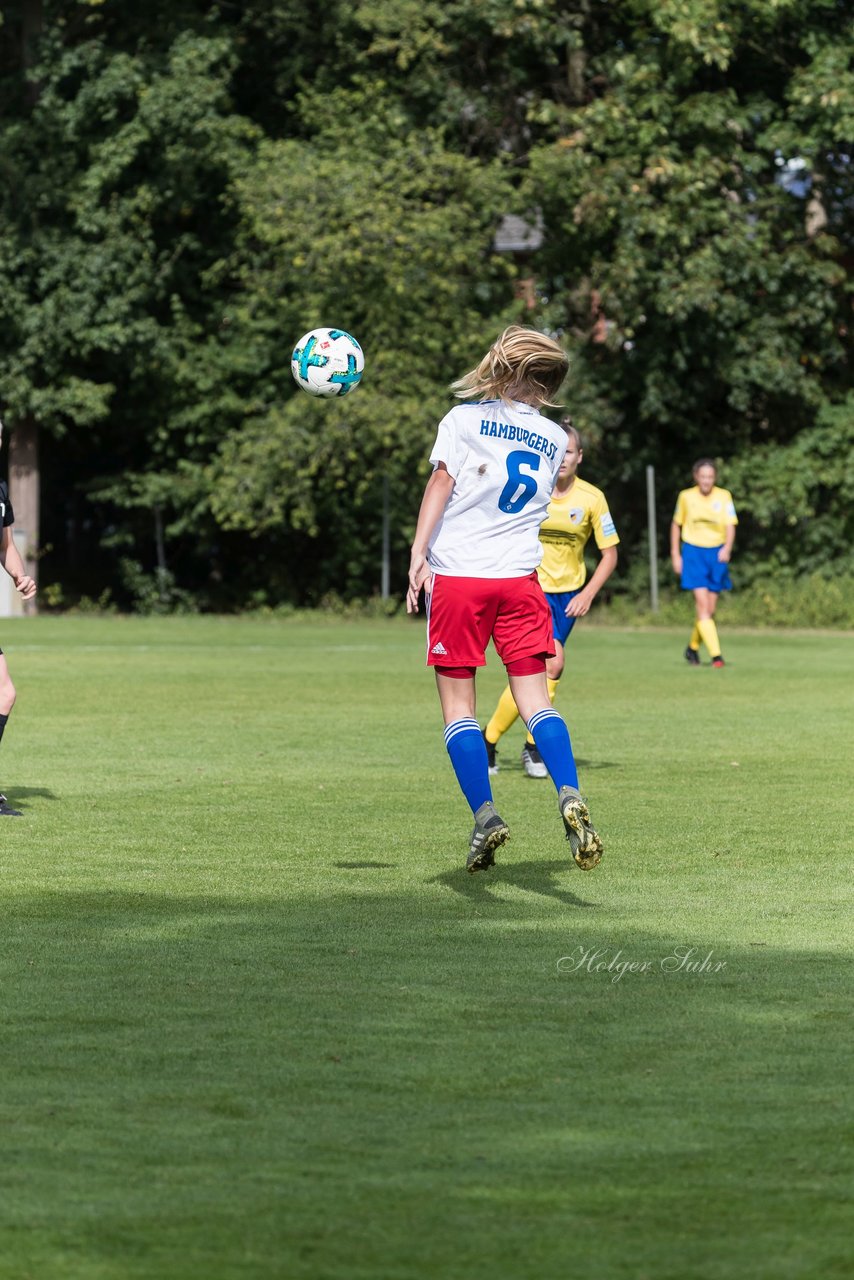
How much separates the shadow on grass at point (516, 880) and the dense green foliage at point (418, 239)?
74.8 ft

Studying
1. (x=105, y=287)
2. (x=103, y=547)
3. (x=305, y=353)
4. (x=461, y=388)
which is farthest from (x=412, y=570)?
(x=103, y=547)

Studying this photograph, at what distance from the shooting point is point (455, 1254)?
3703 millimetres

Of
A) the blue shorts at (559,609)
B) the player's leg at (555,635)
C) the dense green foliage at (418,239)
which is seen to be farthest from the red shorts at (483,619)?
the dense green foliage at (418,239)

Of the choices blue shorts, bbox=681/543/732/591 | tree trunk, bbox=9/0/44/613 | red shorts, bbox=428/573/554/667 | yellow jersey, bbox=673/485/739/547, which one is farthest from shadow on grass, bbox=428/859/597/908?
tree trunk, bbox=9/0/44/613

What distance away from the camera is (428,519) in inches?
305

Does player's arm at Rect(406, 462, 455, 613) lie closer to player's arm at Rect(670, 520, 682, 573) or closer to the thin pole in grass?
player's arm at Rect(670, 520, 682, 573)

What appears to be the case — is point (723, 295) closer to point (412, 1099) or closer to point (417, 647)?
point (417, 647)

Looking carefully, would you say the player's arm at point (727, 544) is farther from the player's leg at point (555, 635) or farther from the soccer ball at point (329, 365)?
the player's leg at point (555, 635)

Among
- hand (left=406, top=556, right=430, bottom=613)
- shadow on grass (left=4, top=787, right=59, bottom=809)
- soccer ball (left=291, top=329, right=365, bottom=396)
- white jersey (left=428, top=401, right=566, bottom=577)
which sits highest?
soccer ball (left=291, top=329, right=365, bottom=396)

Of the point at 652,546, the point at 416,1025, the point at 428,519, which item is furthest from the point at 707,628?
the point at 416,1025

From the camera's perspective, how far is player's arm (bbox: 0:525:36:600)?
9.93 m

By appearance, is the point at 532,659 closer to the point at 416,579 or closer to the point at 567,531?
the point at 416,579

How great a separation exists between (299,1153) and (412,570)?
12.3 feet

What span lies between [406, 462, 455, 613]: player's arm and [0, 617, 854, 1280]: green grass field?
45.4 inches
